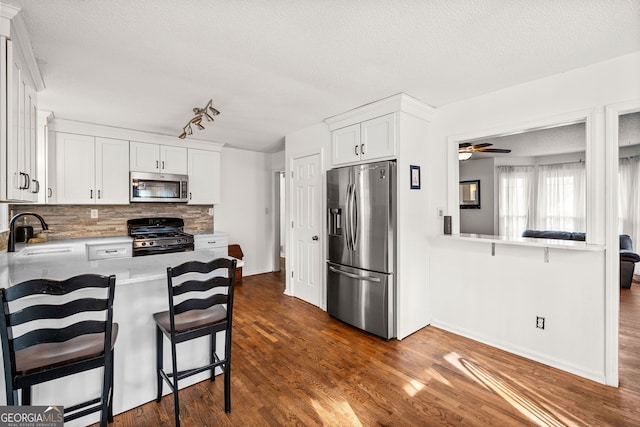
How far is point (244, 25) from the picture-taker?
178cm

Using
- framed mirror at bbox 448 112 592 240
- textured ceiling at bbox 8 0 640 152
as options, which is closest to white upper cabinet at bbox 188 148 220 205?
textured ceiling at bbox 8 0 640 152

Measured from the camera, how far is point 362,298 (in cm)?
319

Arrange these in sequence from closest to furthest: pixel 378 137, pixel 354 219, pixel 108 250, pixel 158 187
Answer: pixel 378 137
pixel 354 219
pixel 108 250
pixel 158 187

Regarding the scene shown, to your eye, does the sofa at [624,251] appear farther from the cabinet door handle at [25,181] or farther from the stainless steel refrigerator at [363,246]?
the cabinet door handle at [25,181]

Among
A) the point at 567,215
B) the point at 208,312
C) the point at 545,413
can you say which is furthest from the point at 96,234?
the point at 567,215

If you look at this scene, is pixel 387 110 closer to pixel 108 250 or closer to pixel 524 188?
pixel 108 250

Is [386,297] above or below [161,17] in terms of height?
below

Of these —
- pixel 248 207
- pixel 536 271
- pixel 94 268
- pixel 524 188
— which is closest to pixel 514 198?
pixel 524 188

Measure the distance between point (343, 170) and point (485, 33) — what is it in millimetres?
1813

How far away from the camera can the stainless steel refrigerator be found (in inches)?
118

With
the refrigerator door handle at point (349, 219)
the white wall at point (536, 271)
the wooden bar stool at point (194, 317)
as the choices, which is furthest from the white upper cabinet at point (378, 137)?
the wooden bar stool at point (194, 317)

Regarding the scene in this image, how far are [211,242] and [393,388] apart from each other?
3422 millimetres

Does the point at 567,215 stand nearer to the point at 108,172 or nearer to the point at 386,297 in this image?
the point at 386,297

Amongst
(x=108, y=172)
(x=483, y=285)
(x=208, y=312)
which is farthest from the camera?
(x=108, y=172)
